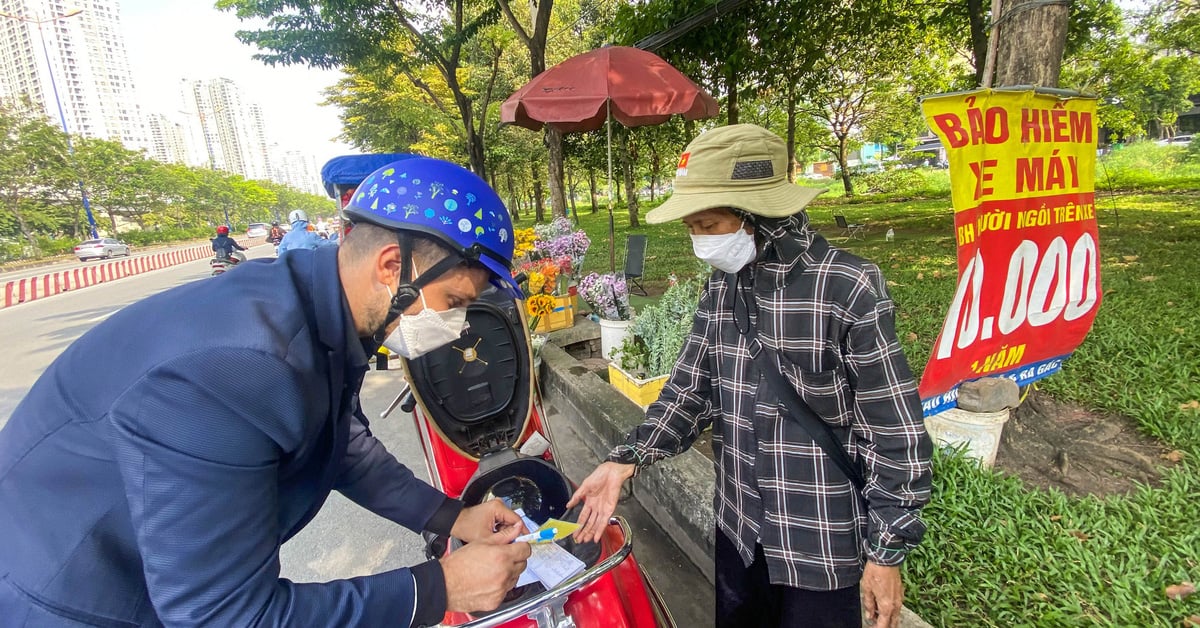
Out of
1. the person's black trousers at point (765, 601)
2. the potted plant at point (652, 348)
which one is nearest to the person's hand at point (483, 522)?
the person's black trousers at point (765, 601)

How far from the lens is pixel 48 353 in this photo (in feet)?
20.4

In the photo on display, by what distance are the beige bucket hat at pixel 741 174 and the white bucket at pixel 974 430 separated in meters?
1.64

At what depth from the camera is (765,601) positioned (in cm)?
144

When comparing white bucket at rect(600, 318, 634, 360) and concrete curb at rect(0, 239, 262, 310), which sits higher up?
concrete curb at rect(0, 239, 262, 310)

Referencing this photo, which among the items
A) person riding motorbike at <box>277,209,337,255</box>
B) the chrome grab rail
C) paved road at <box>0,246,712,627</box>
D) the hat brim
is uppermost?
person riding motorbike at <box>277,209,337,255</box>

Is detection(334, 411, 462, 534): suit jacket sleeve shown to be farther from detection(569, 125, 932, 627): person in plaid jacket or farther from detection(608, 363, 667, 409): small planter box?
detection(608, 363, 667, 409): small planter box

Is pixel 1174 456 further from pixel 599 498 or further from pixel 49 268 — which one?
pixel 49 268

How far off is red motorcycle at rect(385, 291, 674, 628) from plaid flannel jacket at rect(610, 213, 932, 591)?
0.39 meters

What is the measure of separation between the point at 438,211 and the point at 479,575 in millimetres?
757

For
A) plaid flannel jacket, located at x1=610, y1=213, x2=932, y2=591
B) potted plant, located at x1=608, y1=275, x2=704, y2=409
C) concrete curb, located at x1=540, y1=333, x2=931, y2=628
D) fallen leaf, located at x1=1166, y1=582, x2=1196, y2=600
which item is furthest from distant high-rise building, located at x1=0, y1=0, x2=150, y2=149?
fallen leaf, located at x1=1166, y1=582, x2=1196, y2=600

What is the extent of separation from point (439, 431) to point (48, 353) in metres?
7.47

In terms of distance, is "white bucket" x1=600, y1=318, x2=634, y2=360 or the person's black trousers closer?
the person's black trousers

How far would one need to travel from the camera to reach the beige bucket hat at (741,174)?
117cm

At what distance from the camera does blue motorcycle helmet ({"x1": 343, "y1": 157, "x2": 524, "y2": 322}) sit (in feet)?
3.45
